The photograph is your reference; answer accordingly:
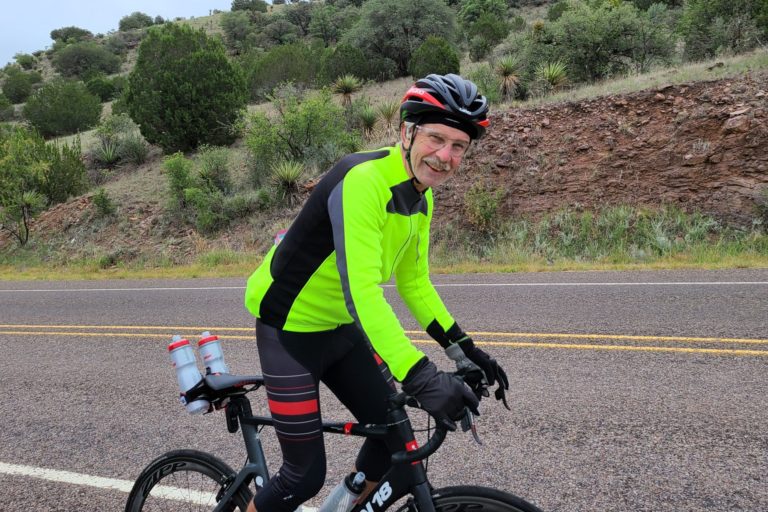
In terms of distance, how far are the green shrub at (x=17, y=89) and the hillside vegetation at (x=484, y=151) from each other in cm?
3536

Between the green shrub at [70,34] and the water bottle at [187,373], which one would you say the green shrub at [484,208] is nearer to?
the water bottle at [187,373]

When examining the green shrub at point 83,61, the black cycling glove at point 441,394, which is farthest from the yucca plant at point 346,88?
the green shrub at point 83,61

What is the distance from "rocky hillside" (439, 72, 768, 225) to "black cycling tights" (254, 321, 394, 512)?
12.2m

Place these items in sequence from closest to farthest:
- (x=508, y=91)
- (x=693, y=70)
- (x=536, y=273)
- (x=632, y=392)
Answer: (x=632, y=392) → (x=536, y=273) → (x=693, y=70) → (x=508, y=91)

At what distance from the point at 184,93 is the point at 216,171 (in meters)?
5.10

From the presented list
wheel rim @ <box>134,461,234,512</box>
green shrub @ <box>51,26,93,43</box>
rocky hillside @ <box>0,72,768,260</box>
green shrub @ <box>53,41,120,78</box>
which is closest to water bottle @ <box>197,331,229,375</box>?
wheel rim @ <box>134,461,234,512</box>


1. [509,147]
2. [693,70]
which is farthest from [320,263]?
[693,70]

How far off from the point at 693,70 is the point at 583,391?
13.7 meters

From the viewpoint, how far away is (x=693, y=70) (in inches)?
595

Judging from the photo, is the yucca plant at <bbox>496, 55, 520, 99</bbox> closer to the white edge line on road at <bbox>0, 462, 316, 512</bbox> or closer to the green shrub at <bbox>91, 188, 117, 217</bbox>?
the green shrub at <bbox>91, 188, 117, 217</bbox>

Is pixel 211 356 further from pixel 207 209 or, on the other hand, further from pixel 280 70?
pixel 280 70

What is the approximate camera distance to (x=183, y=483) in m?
2.80

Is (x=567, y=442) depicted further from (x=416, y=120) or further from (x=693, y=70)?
(x=693, y=70)

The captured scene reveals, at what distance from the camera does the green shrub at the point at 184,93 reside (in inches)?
910
